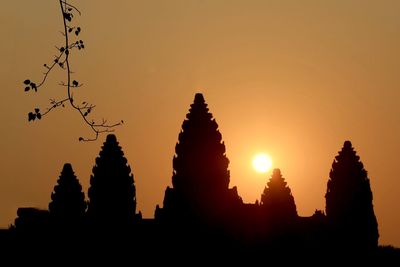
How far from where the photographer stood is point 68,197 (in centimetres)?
6919

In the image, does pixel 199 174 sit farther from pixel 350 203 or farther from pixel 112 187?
pixel 350 203

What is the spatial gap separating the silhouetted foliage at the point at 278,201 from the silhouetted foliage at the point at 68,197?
13576mm

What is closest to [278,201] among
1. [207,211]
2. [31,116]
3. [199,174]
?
[207,211]

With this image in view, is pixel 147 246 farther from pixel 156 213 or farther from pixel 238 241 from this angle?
pixel 156 213

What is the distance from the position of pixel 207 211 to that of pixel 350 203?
1203 centimetres

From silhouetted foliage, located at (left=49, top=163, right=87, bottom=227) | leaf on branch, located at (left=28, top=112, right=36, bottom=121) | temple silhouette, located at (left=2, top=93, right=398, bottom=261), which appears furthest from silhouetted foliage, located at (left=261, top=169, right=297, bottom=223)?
leaf on branch, located at (left=28, top=112, right=36, bottom=121)

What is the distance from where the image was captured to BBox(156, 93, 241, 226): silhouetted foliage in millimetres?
65250

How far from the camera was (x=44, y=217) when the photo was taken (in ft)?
194

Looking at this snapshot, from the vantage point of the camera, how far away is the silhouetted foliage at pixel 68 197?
68.2 metres

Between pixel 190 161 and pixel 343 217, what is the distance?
1226 centimetres

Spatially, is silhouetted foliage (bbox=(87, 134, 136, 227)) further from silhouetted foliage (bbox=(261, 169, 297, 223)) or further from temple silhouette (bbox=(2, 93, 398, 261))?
silhouetted foliage (bbox=(261, 169, 297, 223))

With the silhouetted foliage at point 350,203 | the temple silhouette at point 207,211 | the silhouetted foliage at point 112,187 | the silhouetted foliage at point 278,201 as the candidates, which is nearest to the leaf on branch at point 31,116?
the temple silhouette at point 207,211

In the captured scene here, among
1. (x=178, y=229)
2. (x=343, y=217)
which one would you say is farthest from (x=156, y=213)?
(x=343, y=217)

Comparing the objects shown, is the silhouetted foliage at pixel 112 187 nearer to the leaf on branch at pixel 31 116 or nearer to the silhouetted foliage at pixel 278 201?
the silhouetted foliage at pixel 278 201
